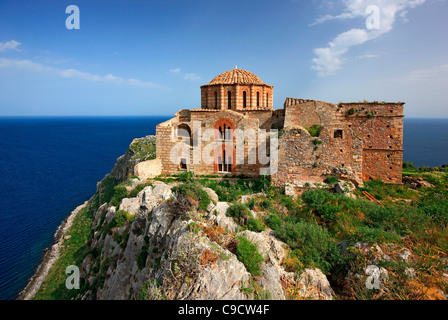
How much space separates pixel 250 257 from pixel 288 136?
32.5 ft

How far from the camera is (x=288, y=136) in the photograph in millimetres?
14953

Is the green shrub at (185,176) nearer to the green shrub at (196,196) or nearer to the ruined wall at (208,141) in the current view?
the ruined wall at (208,141)

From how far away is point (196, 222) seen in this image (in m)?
8.05

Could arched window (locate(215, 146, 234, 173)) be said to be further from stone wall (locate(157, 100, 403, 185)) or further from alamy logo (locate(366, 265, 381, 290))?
alamy logo (locate(366, 265, 381, 290))

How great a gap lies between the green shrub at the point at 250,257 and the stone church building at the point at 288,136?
349 inches

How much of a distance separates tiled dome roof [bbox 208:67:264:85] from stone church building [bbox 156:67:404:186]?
0.30ft

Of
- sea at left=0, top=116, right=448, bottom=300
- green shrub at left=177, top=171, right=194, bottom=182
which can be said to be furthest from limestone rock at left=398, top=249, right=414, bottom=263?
sea at left=0, top=116, right=448, bottom=300

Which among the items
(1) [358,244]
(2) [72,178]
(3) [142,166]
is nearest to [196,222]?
(1) [358,244]

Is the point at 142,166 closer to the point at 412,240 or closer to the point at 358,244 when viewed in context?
the point at 358,244

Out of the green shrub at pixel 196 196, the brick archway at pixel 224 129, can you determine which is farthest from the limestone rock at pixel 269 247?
the brick archway at pixel 224 129

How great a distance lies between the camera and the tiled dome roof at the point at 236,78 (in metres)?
21.8
